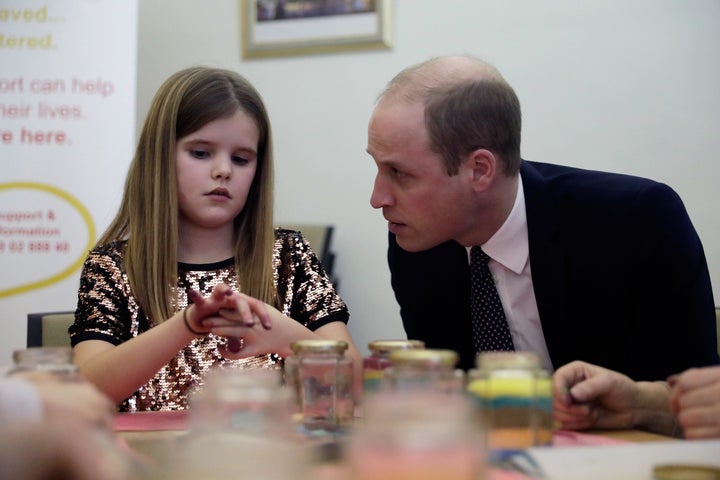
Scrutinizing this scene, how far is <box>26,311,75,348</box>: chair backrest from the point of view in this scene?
1855 millimetres

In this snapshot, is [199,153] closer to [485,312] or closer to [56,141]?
[485,312]

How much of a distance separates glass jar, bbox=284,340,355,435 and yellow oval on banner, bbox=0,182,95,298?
2.37m

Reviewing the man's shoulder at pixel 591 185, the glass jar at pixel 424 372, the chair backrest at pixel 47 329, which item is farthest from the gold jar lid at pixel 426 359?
the chair backrest at pixel 47 329

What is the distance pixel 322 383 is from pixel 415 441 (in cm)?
53

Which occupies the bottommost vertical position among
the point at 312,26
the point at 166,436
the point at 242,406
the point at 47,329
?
the point at 47,329

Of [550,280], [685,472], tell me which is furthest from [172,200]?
[685,472]

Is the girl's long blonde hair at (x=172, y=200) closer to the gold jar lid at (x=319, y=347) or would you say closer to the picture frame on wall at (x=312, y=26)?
the gold jar lid at (x=319, y=347)

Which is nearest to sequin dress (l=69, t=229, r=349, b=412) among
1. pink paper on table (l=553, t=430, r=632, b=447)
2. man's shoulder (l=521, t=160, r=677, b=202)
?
man's shoulder (l=521, t=160, r=677, b=202)

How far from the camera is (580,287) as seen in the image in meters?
1.73

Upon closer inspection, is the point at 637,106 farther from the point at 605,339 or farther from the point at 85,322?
the point at 85,322

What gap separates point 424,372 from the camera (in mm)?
808

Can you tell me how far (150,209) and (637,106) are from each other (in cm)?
218

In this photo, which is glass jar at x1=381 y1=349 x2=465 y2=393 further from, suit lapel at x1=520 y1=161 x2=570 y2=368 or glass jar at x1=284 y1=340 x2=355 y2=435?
suit lapel at x1=520 y1=161 x2=570 y2=368

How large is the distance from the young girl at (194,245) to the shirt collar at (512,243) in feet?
1.15
